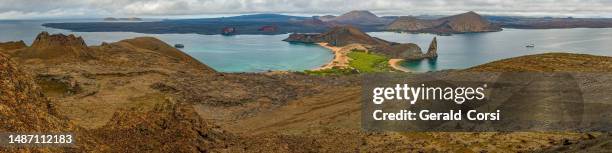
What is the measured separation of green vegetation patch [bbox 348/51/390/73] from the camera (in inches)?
4698

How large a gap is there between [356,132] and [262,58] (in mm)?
139340

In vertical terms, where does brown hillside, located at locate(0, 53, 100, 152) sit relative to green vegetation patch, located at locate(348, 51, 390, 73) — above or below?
above

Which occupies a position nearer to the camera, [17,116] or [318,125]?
[17,116]

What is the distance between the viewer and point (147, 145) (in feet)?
77.1

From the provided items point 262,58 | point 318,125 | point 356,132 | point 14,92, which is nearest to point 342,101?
point 318,125

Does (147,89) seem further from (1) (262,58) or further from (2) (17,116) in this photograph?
(1) (262,58)

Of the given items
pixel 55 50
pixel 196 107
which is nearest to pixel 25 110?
pixel 196 107

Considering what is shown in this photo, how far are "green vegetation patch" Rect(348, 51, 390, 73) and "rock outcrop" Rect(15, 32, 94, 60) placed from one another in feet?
200

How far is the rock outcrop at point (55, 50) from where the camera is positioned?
62.6 meters
